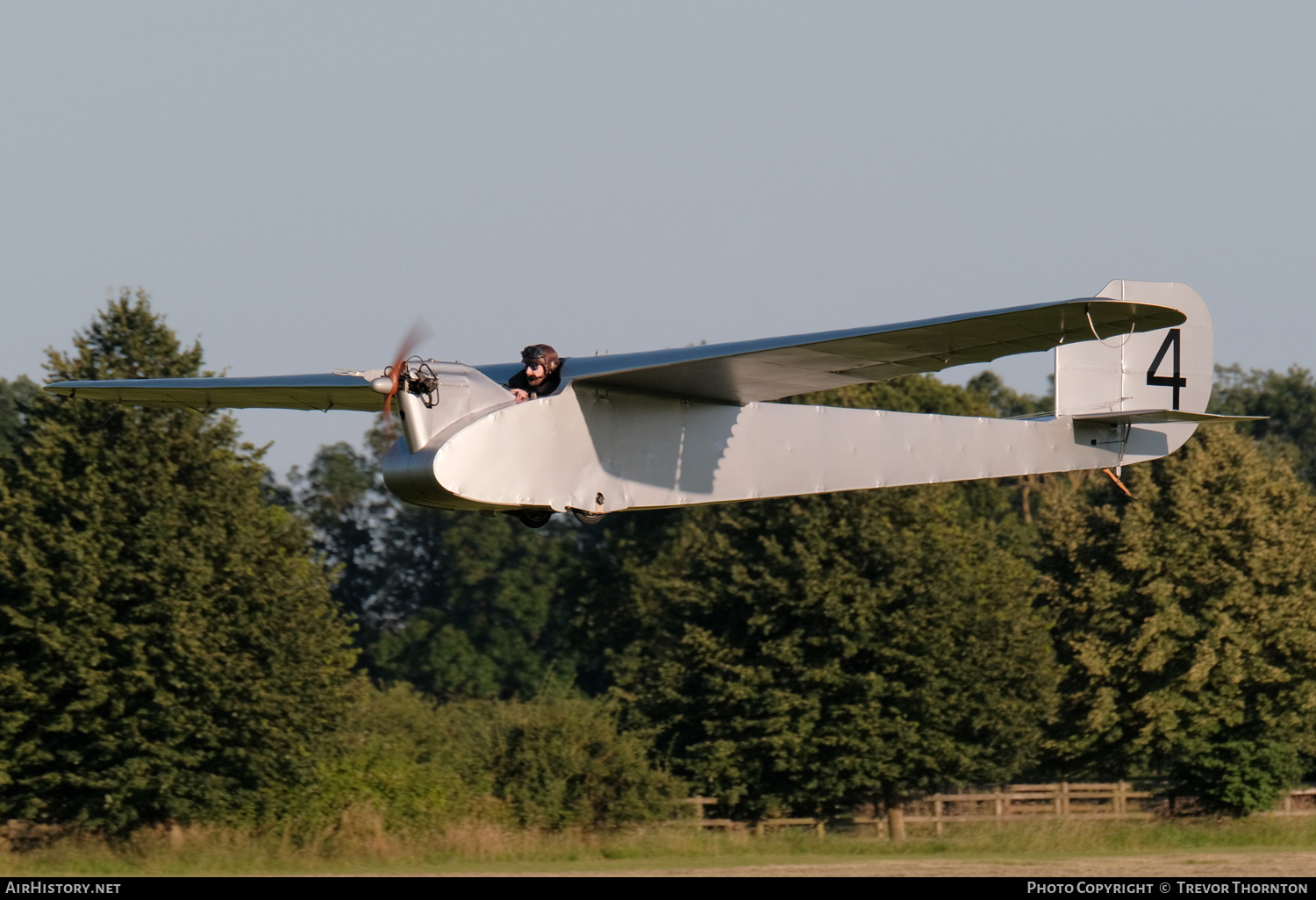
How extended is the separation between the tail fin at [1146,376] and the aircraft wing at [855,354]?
4.21 m

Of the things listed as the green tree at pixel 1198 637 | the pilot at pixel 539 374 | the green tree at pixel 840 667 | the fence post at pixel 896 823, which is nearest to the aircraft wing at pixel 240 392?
the pilot at pixel 539 374

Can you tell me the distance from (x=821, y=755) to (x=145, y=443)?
1713 centimetres

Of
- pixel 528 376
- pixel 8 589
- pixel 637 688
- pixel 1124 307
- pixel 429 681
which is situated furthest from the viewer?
pixel 429 681

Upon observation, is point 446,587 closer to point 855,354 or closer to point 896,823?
point 896,823

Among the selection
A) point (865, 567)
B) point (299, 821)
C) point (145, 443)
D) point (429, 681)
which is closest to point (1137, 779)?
point (865, 567)

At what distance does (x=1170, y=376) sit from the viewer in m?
18.1

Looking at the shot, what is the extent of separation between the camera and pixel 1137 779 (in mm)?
41188

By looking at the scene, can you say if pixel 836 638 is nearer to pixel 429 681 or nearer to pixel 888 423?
pixel 888 423

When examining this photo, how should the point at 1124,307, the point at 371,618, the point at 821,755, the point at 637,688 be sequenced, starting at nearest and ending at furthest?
the point at 1124,307 < the point at 821,755 < the point at 637,688 < the point at 371,618

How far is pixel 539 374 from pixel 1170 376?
868 cm

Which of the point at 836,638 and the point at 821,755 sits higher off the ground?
the point at 836,638

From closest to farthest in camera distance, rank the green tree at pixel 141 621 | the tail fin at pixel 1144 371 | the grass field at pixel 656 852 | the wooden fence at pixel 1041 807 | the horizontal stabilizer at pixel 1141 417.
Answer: the horizontal stabilizer at pixel 1141 417 → the tail fin at pixel 1144 371 → the grass field at pixel 656 852 → the green tree at pixel 141 621 → the wooden fence at pixel 1041 807

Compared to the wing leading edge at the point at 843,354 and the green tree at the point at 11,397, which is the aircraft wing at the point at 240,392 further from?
the green tree at the point at 11,397

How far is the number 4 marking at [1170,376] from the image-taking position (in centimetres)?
1803
